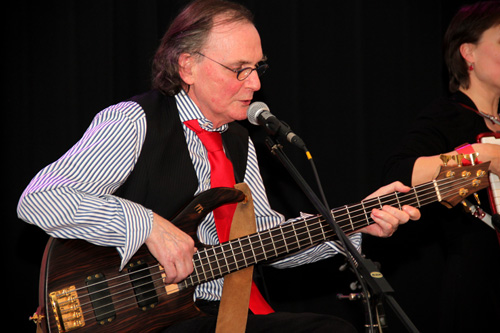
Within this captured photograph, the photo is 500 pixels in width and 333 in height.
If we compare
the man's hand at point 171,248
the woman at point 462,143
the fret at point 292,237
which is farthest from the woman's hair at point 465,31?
the man's hand at point 171,248

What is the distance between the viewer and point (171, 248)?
1.81 meters

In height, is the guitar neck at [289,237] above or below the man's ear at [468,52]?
below

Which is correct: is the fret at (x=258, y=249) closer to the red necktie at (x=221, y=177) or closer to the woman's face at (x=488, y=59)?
the red necktie at (x=221, y=177)

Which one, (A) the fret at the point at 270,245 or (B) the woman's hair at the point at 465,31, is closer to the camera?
(A) the fret at the point at 270,245

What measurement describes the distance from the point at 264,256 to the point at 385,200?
543mm

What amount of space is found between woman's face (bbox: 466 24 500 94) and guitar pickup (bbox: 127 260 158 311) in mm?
2012

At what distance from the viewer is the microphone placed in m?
1.64

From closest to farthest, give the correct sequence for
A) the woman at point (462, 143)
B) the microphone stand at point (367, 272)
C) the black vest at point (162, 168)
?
1. the microphone stand at point (367, 272)
2. the black vest at point (162, 168)
3. the woman at point (462, 143)

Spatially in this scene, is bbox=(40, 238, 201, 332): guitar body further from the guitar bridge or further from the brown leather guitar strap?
the brown leather guitar strap

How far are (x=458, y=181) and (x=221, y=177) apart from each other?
3.25ft

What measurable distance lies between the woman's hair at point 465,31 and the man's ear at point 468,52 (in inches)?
0.7

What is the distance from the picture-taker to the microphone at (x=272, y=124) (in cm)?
164

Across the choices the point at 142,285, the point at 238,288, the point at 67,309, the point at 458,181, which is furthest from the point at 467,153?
the point at 67,309

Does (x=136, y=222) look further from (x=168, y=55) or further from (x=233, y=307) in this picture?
(x=168, y=55)
